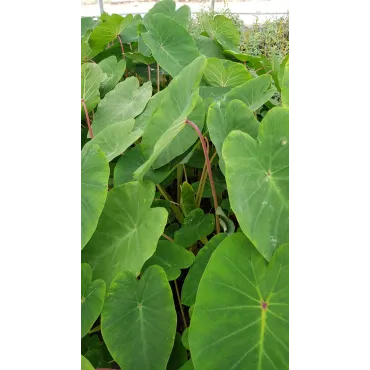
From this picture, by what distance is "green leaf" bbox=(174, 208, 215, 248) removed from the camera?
58cm

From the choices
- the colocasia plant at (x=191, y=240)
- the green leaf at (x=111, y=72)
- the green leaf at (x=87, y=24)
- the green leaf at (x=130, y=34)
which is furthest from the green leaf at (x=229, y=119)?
the green leaf at (x=87, y=24)

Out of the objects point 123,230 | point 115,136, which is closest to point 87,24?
point 115,136

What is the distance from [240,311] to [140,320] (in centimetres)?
15

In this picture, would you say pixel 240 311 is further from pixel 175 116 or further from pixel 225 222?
pixel 175 116

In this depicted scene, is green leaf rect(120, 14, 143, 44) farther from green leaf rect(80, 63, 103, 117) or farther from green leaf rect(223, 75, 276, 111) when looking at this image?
green leaf rect(223, 75, 276, 111)

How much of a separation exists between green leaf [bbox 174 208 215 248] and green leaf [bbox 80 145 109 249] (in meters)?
0.14

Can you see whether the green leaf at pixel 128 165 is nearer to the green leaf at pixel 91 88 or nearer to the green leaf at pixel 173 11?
the green leaf at pixel 91 88

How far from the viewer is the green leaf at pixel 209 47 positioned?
105 centimetres
